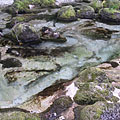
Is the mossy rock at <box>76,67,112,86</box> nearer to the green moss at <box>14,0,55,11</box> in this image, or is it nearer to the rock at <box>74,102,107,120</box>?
the rock at <box>74,102,107,120</box>

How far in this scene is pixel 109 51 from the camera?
448 inches

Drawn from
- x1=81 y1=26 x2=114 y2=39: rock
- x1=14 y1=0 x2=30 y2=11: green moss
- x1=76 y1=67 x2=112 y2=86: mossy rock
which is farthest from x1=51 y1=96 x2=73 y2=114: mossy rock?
x1=14 y1=0 x2=30 y2=11: green moss

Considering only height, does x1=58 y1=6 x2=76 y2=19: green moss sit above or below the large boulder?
below

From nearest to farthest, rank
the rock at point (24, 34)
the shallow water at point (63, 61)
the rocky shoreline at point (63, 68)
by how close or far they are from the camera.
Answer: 1. the rocky shoreline at point (63, 68)
2. the shallow water at point (63, 61)
3. the rock at point (24, 34)

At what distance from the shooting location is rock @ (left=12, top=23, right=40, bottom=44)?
12164mm

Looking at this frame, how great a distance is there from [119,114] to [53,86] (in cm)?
352

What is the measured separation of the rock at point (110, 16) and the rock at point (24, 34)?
354 inches

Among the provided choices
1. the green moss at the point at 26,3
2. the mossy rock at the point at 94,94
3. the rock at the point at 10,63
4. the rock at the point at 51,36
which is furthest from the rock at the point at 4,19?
the mossy rock at the point at 94,94

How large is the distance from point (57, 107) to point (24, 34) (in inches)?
295

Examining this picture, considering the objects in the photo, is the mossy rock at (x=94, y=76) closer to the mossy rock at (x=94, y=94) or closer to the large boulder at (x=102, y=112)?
the mossy rock at (x=94, y=94)

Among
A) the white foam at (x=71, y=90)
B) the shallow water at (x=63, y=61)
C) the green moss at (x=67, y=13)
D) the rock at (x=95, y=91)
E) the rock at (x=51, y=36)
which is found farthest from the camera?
the green moss at (x=67, y=13)

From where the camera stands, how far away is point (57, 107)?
20.2 ft

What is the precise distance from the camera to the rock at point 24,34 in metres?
12.2

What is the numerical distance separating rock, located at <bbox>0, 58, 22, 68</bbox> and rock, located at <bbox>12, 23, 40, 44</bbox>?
98.7 inches
